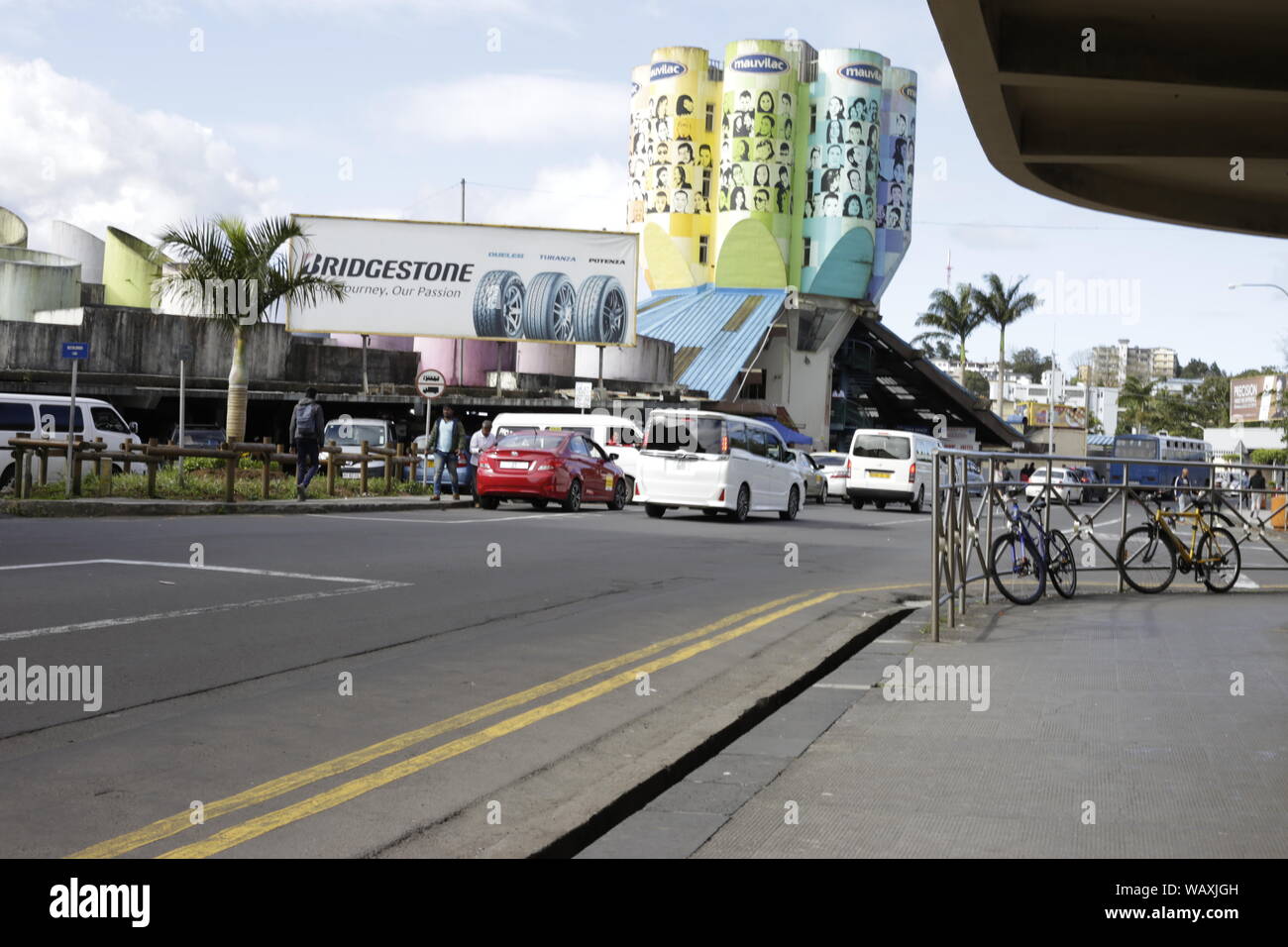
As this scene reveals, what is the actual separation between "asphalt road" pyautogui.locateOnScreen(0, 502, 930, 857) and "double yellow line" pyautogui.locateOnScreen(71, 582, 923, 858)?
0.06 ft

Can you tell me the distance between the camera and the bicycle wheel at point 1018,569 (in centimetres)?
1229

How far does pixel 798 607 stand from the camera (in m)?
11.6

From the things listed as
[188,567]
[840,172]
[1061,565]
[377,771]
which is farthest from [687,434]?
[840,172]

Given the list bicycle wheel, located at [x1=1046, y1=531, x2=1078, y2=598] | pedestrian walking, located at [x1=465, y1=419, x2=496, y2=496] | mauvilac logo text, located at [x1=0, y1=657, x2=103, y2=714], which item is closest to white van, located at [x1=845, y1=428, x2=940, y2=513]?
pedestrian walking, located at [x1=465, y1=419, x2=496, y2=496]

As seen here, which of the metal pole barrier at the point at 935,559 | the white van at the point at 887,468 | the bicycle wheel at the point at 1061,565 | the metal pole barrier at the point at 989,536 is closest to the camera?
the metal pole barrier at the point at 935,559

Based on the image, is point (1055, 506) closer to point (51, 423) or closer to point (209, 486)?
→ point (209, 486)

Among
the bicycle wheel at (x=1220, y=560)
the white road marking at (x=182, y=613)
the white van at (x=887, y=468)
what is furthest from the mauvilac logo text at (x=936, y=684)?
the white van at (x=887, y=468)

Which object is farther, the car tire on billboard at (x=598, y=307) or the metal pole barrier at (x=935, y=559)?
the car tire on billboard at (x=598, y=307)

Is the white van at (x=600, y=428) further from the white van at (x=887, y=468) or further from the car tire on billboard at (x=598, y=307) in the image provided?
the car tire on billboard at (x=598, y=307)

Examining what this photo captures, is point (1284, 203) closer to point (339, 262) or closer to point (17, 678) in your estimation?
point (17, 678)

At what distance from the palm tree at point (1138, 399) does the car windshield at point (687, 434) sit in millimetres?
103921

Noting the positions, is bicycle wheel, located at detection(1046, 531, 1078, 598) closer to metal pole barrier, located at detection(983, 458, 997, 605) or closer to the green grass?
metal pole barrier, located at detection(983, 458, 997, 605)
